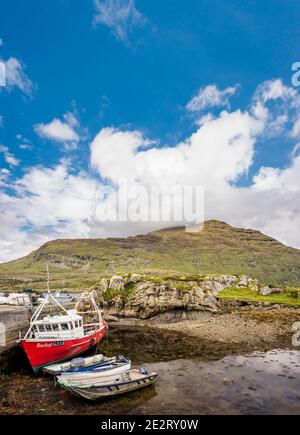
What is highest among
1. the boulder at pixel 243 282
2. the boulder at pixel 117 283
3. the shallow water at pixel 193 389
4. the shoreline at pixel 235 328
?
the boulder at pixel 117 283

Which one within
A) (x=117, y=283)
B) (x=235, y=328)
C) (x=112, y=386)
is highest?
(x=117, y=283)

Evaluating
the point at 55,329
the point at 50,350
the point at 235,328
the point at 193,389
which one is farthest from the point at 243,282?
the point at 193,389

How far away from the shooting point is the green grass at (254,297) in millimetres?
89438

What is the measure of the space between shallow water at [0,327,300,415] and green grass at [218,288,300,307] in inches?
1960

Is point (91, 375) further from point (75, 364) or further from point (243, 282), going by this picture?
point (243, 282)

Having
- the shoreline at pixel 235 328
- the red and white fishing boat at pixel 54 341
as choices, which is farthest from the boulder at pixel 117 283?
the red and white fishing boat at pixel 54 341

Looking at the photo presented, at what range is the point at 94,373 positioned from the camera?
28.9m

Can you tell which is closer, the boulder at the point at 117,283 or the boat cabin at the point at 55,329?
the boat cabin at the point at 55,329

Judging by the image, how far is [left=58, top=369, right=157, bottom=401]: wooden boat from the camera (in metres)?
26.2

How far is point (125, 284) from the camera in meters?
96.7

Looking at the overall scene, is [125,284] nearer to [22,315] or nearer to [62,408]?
[22,315]

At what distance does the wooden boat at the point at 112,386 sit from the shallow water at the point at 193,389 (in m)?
0.67

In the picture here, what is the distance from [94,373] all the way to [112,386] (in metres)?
2.71

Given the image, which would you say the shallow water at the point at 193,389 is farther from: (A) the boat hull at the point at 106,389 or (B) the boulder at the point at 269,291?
(B) the boulder at the point at 269,291
